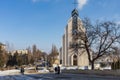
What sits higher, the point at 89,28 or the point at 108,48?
the point at 89,28

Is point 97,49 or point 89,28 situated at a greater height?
point 89,28

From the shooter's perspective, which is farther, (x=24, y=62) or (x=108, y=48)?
(x=24, y=62)

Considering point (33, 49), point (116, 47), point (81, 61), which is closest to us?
point (116, 47)

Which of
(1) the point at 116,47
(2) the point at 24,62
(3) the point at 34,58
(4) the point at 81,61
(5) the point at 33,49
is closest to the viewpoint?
(1) the point at 116,47

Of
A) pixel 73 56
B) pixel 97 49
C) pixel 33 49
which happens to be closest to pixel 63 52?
pixel 73 56

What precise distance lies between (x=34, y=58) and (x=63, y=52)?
52574mm

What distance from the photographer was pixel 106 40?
238ft

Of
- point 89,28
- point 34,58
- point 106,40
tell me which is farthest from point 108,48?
point 34,58

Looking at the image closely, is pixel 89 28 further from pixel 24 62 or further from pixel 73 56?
pixel 24 62

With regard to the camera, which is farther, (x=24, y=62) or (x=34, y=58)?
(x=34, y=58)

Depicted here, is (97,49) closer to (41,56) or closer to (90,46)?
(90,46)

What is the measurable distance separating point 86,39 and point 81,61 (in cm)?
4202

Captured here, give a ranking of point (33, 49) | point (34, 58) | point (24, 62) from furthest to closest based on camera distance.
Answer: point (33, 49) → point (34, 58) → point (24, 62)

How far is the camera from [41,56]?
177 metres
